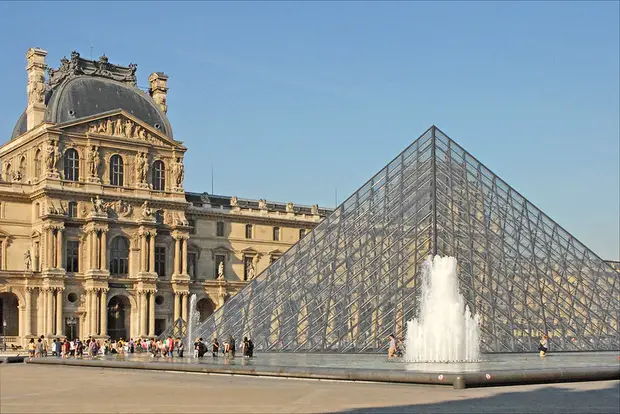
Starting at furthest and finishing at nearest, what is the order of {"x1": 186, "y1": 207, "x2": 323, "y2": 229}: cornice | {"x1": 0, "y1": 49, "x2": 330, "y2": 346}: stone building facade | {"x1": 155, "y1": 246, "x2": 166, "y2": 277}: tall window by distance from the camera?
{"x1": 186, "y1": 207, "x2": 323, "y2": 229}: cornice → {"x1": 155, "y1": 246, "x2": 166, "y2": 277}: tall window → {"x1": 0, "y1": 49, "x2": 330, "y2": 346}: stone building facade

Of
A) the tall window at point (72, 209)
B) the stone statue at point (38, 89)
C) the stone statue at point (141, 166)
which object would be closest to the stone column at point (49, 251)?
the tall window at point (72, 209)

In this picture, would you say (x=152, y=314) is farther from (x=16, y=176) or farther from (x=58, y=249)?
(x=16, y=176)

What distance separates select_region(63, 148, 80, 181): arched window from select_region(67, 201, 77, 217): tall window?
1.40 metres

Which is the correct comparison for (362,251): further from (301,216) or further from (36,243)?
(301,216)

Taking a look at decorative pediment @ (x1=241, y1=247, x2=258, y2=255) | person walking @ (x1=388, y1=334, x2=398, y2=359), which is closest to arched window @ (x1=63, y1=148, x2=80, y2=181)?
decorative pediment @ (x1=241, y1=247, x2=258, y2=255)

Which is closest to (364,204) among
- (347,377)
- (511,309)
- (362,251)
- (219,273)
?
(362,251)

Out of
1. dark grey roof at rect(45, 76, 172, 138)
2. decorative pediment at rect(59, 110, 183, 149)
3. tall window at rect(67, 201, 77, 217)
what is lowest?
tall window at rect(67, 201, 77, 217)

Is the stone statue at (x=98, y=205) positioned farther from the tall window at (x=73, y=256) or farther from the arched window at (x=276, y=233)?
the arched window at (x=276, y=233)

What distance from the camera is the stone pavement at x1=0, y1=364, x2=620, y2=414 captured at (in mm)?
14555

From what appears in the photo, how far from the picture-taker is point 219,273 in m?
65.9

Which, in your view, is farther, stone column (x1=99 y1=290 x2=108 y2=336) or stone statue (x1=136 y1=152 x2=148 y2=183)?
stone statue (x1=136 y1=152 x2=148 y2=183)

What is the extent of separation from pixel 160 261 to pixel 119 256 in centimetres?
285

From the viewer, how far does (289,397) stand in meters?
16.3

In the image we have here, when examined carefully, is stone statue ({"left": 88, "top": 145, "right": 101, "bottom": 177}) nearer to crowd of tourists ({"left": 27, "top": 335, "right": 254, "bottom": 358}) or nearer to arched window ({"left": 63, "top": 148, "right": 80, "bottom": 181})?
arched window ({"left": 63, "top": 148, "right": 80, "bottom": 181})
